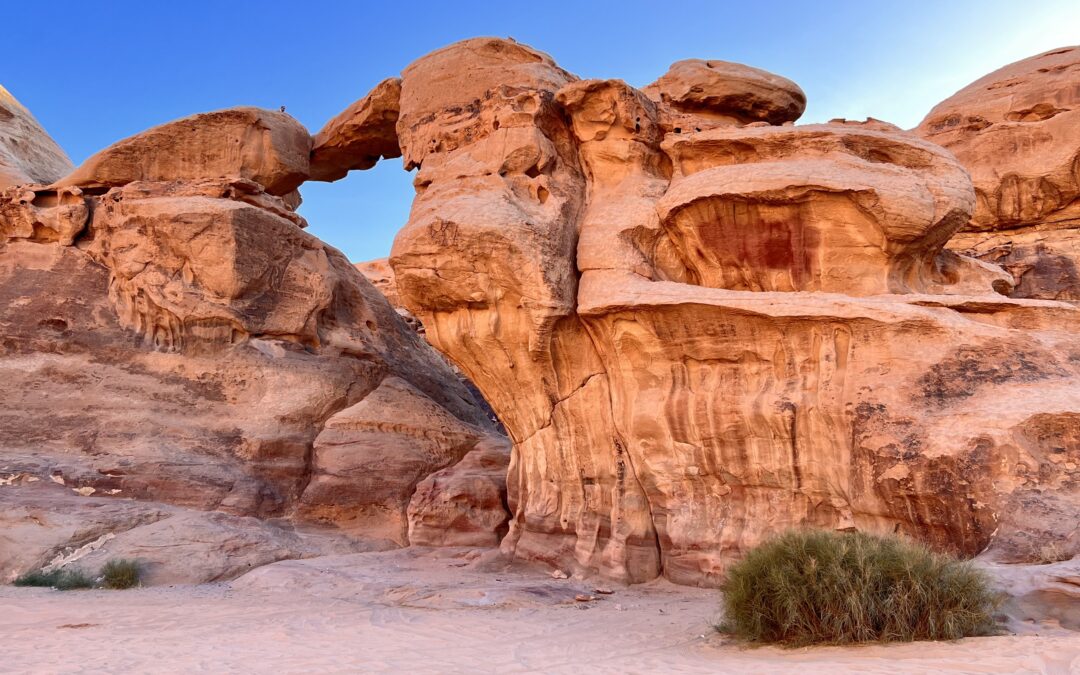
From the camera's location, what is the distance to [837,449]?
8383 mm

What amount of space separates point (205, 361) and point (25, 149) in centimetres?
835

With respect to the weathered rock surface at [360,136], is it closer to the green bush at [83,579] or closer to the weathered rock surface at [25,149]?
the weathered rock surface at [25,149]

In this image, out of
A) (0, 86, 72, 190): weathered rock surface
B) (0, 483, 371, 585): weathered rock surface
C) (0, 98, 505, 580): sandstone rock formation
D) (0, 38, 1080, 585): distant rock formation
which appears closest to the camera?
(0, 38, 1080, 585): distant rock formation

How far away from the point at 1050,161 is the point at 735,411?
9.09 metres

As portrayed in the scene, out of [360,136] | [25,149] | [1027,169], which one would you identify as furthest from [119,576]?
[1027,169]

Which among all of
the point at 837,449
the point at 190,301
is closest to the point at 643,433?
the point at 837,449

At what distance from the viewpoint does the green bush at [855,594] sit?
18.5 ft

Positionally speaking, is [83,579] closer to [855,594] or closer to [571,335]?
[571,335]

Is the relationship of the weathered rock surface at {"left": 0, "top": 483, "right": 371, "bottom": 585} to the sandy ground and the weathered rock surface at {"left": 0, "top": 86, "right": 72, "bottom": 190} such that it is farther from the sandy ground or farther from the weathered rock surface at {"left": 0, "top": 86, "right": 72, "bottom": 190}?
the weathered rock surface at {"left": 0, "top": 86, "right": 72, "bottom": 190}

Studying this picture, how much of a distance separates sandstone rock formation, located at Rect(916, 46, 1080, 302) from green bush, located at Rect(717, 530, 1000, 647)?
30.5 ft

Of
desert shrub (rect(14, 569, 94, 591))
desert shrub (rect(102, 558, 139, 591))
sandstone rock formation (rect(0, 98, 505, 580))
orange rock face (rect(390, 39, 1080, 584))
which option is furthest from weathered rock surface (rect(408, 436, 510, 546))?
desert shrub (rect(14, 569, 94, 591))

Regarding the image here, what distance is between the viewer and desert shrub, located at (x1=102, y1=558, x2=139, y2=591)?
31.2 ft

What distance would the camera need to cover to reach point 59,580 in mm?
9578

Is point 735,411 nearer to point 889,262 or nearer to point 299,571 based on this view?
point 889,262
